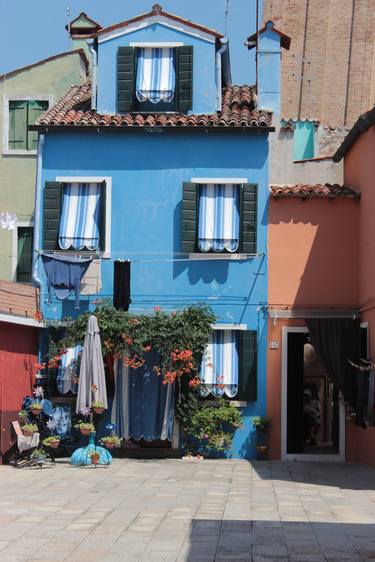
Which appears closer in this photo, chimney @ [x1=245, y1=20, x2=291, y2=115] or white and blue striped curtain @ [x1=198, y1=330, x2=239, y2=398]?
white and blue striped curtain @ [x1=198, y1=330, x2=239, y2=398]

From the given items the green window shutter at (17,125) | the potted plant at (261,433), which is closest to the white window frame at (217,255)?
the potted plant at (261,433)

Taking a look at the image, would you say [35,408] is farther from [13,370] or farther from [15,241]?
[15,241]

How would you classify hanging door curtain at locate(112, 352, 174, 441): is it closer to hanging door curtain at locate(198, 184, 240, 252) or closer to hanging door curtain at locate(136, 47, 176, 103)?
hanging door curtain at locate(198, 184, 240, 252)

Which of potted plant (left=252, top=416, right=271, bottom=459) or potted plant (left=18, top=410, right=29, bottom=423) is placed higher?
potted plant (left=18, top=410, right=29, bottom=423)

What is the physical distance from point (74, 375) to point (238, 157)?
528 centimetres

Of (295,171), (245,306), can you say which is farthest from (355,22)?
(245,306)

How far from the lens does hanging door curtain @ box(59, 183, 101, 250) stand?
1916 cm

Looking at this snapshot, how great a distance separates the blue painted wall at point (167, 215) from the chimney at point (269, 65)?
3.69ft

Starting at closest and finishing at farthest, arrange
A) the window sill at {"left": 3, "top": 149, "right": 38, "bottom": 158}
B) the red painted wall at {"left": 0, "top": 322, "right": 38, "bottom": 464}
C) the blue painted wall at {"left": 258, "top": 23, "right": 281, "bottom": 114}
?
the red painted wall at {"left": 0, "top": 322, "right": 38, "bottom": 464} < the blue painted wall at {"left": 258, "top": 23, "right": 281, "bottom": 114} < the window sill at {"left": 3, "top": 149, "right": 38, "bottom": 158}

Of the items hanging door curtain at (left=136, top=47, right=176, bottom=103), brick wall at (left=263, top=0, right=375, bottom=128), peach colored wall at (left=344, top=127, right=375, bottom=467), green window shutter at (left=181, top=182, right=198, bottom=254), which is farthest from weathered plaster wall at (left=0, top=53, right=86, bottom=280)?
brick wall at (left=263, top=0, right=375, bottom=128)

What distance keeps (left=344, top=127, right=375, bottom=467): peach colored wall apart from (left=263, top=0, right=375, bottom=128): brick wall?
88.1ft

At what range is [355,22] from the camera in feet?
159

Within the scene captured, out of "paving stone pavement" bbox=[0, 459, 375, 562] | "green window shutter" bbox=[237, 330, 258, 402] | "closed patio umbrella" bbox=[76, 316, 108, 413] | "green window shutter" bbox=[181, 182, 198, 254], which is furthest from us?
"green window shutter" bbox=[181, 182, 198, 254]

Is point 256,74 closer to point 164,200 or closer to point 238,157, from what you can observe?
point 238,157
